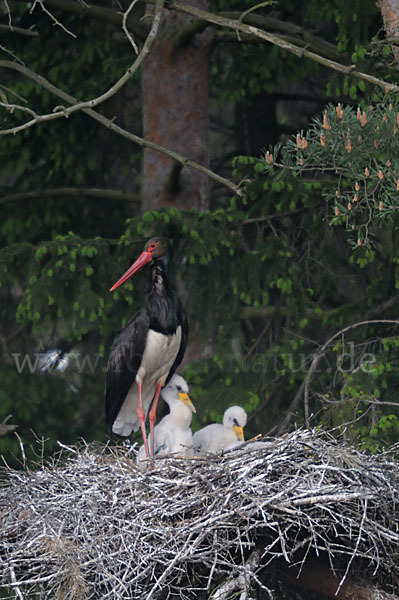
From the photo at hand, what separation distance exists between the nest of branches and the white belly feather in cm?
143

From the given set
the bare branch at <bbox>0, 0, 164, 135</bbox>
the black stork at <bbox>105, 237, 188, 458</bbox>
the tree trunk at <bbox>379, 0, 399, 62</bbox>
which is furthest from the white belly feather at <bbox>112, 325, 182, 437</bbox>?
the tree trunk at <bbox>379, 0, 399, 62</bbox>

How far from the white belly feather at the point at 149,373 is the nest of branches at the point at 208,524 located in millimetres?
1432

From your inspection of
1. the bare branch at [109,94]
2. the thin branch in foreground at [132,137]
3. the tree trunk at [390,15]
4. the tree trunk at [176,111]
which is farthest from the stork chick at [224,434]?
the tree trunk at [176,111]

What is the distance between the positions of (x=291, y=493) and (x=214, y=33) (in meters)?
4.60

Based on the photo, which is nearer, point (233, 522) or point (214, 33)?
point (233, 522)

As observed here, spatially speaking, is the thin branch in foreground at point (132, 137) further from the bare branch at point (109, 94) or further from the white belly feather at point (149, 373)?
the white belly feather at point (149, 373)

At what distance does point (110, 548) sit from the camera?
472cm

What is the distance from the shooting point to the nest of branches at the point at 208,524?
4.59 meters

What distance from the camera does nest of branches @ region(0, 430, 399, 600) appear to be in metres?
4.59

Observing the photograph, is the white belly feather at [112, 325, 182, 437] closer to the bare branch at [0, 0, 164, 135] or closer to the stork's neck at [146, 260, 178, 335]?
the stork's neck at [146, 260, 178, 335]

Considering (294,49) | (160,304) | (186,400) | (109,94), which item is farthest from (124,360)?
(294,49)

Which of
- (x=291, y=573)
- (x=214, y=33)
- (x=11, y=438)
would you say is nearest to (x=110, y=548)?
(x=291, y=573)

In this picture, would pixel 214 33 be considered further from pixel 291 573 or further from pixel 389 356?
pixel 291 573

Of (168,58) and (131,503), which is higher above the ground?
(168,58)
